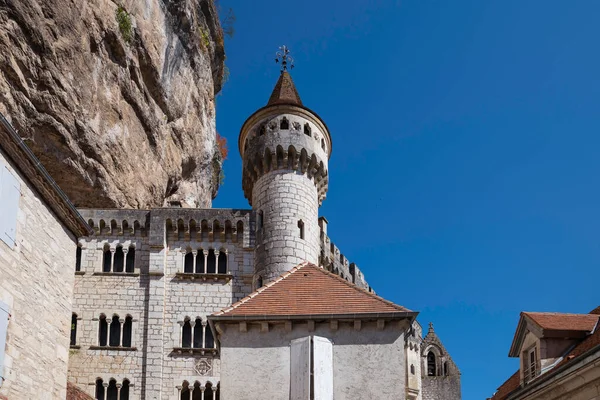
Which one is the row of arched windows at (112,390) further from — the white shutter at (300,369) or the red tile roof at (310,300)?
the white shutter at (300,369)

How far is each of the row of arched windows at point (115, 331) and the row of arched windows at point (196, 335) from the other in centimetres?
207

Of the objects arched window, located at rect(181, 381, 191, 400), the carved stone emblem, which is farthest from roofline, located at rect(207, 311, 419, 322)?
arched window, located at rect(181, 381, 191, 400)

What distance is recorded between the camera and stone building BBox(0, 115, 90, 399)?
57.8 feet

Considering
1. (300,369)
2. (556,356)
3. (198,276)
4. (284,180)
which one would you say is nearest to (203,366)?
(198,276)

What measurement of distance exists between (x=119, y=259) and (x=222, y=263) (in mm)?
4082

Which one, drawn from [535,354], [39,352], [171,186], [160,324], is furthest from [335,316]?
[171,186]

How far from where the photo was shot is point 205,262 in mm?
35688

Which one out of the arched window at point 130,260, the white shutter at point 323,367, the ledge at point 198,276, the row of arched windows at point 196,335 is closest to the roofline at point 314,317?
the white shutter at point 323,367

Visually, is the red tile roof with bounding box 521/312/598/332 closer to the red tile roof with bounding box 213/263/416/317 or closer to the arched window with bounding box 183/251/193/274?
the red tile roof with bounding box 213/263/416/317

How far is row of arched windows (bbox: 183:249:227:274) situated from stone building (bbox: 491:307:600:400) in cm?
1584

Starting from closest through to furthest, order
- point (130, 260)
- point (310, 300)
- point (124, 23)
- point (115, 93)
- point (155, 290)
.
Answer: point (310, 300) < point (155, 290) < point (115, 93) < point (124, 23) < point (130, 260)

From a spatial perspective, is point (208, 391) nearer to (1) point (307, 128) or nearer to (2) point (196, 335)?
(2) point (196, 335)

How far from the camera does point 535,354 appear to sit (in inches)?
792

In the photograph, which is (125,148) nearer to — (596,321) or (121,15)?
(121,15)
